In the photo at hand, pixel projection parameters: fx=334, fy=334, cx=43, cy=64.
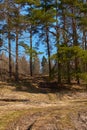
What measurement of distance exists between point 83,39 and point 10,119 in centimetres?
2916

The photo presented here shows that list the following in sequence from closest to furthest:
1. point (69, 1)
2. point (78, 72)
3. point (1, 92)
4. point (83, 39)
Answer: point (1, 92) → point (78, 72) → point (69, 1) → point (83, 39)

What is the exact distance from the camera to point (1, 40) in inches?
1200

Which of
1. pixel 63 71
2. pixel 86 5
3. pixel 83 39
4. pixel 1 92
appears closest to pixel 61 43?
pixel 63 71

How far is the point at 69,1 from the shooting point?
104 ft

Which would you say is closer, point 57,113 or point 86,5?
point 57,113

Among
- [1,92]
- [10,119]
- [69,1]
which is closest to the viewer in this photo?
[10,119]

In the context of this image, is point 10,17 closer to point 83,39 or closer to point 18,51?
point 18,51

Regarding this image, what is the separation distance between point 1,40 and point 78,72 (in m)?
7.56

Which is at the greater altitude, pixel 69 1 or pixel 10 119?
pixel 69 1

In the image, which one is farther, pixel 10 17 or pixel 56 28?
pixel 56 28

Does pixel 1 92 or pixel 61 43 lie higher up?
pixel 61 43

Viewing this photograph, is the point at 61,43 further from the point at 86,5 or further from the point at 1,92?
the point at 1,92

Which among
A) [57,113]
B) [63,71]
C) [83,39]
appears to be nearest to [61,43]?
[63,71]

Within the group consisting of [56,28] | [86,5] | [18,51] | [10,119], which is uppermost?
[86,5]
